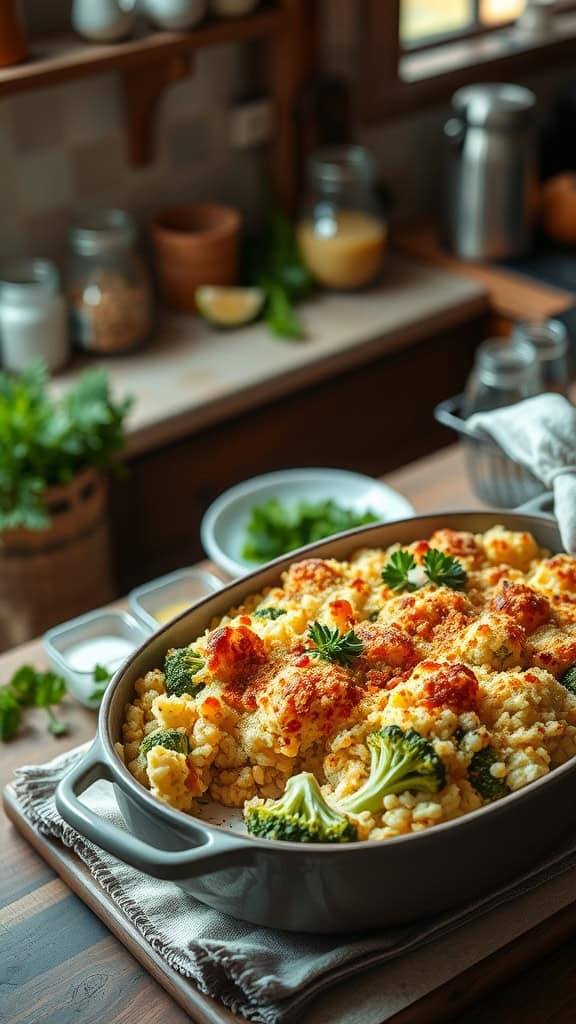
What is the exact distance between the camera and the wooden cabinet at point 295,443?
8.22 ft

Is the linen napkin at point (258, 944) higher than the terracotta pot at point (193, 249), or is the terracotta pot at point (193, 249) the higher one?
the linen napkin at point (258, 944)

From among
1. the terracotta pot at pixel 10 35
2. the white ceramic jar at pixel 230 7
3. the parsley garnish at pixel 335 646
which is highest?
the terracotta pot at pixel 10 35

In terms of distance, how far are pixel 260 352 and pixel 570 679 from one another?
1.60m

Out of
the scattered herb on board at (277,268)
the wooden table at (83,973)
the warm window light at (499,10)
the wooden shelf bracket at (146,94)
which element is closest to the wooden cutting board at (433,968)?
the wooden table at (83,973)

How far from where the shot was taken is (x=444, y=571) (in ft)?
4.19

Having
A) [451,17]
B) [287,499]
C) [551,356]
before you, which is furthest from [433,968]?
[451,17]

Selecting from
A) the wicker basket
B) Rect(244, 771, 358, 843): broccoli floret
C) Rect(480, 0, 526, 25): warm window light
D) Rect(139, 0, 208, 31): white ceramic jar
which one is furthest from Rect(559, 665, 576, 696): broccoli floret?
Rect(480, 0, 526, 25): warm window light

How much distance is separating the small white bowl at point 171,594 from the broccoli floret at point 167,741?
0.43 meters

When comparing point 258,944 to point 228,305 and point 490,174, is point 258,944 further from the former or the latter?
point 490,174

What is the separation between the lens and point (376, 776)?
1026 millimetres

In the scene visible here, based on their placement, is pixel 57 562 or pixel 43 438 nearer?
pixel 43 438

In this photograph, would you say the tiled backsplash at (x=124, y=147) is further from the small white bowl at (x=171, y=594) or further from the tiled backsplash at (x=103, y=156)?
the small white bowl at (x=171, y=594)

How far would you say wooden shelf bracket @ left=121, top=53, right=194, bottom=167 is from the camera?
2.53 metres

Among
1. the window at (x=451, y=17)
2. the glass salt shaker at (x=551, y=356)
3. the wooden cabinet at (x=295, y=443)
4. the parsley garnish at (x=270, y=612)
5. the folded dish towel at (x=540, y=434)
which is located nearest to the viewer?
the parsley garnish at (x=270, y=612)
